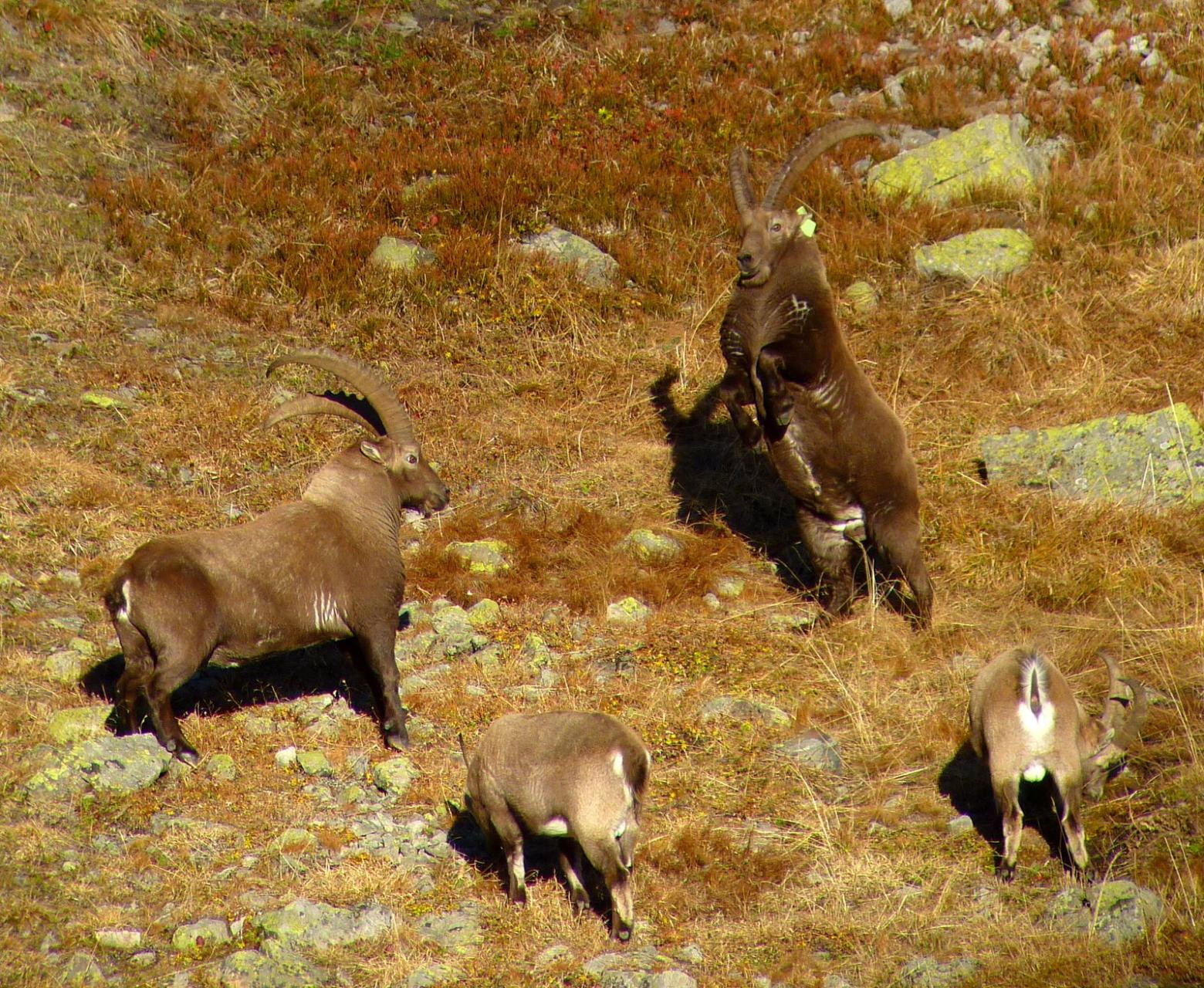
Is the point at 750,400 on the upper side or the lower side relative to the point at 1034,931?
upper

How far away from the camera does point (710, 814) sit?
23.7 feet

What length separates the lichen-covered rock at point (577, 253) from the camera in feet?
44.8

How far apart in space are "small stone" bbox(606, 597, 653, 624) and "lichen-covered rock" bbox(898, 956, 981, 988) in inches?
154

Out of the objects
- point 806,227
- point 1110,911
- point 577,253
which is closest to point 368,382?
point 806,227

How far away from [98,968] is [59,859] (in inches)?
36.5

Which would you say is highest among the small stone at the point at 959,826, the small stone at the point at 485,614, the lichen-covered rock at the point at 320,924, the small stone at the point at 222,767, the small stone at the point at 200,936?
the small stone at the point at 959,826

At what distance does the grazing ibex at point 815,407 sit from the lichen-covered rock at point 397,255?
4638 millimetres

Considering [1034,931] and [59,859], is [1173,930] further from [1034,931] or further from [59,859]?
[59,859]

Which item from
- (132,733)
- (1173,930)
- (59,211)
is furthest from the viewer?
(59,211)

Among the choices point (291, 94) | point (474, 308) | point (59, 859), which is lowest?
point (59, 859)

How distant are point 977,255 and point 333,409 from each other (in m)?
7.52

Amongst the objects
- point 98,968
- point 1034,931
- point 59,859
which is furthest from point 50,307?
point 1034,931

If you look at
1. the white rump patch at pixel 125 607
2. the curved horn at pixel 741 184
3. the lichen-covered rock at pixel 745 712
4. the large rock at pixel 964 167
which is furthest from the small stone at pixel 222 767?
the large rock at pixel 964 167

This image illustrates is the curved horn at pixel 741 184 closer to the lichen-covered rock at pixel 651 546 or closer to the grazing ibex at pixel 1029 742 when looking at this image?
the lichen-covered rock at pixel 651 546
